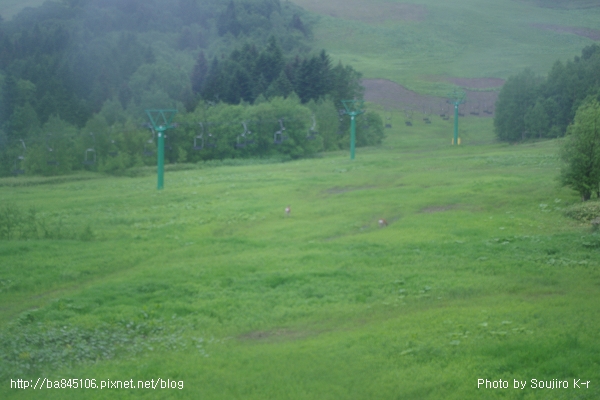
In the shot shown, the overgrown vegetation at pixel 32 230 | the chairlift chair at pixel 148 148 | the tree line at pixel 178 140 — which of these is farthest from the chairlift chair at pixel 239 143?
the overgrown vegetation at pixel 32 230

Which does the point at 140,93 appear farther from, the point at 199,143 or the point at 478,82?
the point at 478,82

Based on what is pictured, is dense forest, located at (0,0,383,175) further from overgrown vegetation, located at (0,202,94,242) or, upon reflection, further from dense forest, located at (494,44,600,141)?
overgrown vegetation, located at (0,202,94,242)

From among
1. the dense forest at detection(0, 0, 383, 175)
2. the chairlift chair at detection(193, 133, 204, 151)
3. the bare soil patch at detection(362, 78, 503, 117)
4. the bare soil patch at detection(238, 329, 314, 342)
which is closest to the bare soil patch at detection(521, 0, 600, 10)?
the bare soil patch at detection(362, 78, 503, 117)

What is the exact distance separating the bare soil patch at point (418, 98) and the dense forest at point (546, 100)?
3177cm

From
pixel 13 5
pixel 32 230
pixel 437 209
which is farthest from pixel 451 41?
pixel 32 230

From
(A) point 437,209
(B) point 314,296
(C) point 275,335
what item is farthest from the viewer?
(A) point 437,209

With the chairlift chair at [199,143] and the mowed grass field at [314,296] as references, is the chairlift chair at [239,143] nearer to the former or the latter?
the chairlift chair at [199,143]

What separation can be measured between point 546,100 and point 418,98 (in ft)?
170

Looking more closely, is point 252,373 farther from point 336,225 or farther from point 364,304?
point 336,225

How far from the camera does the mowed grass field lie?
12594 mm

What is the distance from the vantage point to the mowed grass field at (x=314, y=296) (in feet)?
41.3

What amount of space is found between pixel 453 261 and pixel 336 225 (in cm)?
970

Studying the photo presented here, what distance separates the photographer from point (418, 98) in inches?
5285

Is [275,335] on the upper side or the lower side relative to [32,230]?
lower
